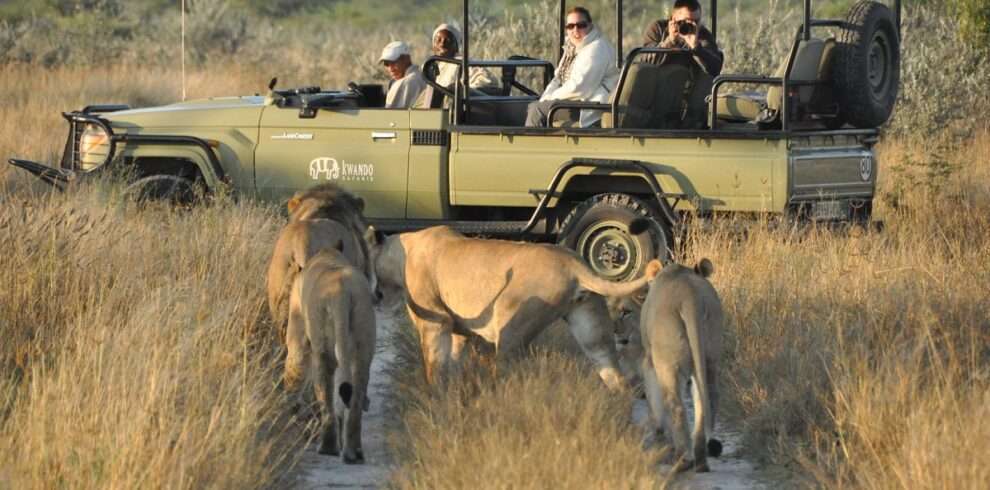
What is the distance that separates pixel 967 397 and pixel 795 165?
417 centimetres

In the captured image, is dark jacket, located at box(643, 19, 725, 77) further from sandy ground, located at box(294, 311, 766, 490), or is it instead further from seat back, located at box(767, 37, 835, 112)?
sandy ground, located at box(294, 311, 766, 490)

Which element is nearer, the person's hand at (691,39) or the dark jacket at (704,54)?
the dark jacket at (704,54)

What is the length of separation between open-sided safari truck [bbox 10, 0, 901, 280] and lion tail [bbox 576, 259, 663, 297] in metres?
3.21

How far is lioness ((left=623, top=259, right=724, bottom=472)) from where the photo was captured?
6859 millimetres

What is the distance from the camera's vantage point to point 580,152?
1102 cm

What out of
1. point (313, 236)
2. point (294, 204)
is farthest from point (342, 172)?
point (313, 236)

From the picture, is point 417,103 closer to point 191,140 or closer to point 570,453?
point 191,140

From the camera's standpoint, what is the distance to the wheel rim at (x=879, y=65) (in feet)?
37.2

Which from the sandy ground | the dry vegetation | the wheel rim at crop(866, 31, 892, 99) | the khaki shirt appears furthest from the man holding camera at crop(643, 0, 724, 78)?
the sandy ground

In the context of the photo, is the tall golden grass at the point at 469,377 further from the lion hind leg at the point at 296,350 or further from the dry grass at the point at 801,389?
the lion hind leg at the point at 296,350

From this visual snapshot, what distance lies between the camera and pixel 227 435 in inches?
246

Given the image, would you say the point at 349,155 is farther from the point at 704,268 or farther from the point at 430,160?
the point at 704,268

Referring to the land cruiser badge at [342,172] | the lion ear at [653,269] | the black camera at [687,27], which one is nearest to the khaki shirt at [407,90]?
the land cruiser badge at [342,172]

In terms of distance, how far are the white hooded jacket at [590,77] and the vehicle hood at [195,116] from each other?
6.36 ft
